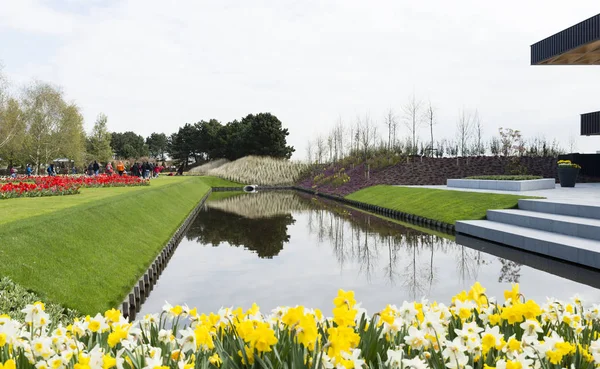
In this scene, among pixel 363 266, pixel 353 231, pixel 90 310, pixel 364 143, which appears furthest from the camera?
pixel 364 143

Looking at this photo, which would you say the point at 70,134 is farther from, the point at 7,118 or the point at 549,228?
the point at 549,228

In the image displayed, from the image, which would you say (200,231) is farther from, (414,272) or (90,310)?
(90,310)

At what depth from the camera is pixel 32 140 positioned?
52.2 m

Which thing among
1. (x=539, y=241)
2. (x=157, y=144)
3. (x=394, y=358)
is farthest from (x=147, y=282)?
(x=157, y=144)

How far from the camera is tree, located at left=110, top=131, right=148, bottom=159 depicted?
300 feet

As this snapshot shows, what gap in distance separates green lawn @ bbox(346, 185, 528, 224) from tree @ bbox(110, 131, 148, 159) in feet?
239

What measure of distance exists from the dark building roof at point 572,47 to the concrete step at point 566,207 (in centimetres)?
850

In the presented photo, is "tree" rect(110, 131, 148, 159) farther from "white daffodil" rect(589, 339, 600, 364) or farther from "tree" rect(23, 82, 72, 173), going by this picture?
"white daffodil" rect(589, 339, 600, 364)

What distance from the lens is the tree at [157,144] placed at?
104 metres

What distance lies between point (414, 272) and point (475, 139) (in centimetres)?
2997

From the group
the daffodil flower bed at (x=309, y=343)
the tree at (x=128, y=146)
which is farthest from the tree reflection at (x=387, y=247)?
the tree at (x=128, y=146)

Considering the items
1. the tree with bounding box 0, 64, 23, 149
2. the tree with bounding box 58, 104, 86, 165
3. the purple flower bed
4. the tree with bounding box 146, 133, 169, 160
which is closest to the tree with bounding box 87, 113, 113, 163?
the tree with bounding box 58, 104, 86, 165

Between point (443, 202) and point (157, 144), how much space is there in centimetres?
9282

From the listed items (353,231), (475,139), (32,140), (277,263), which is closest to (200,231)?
(353,231)
